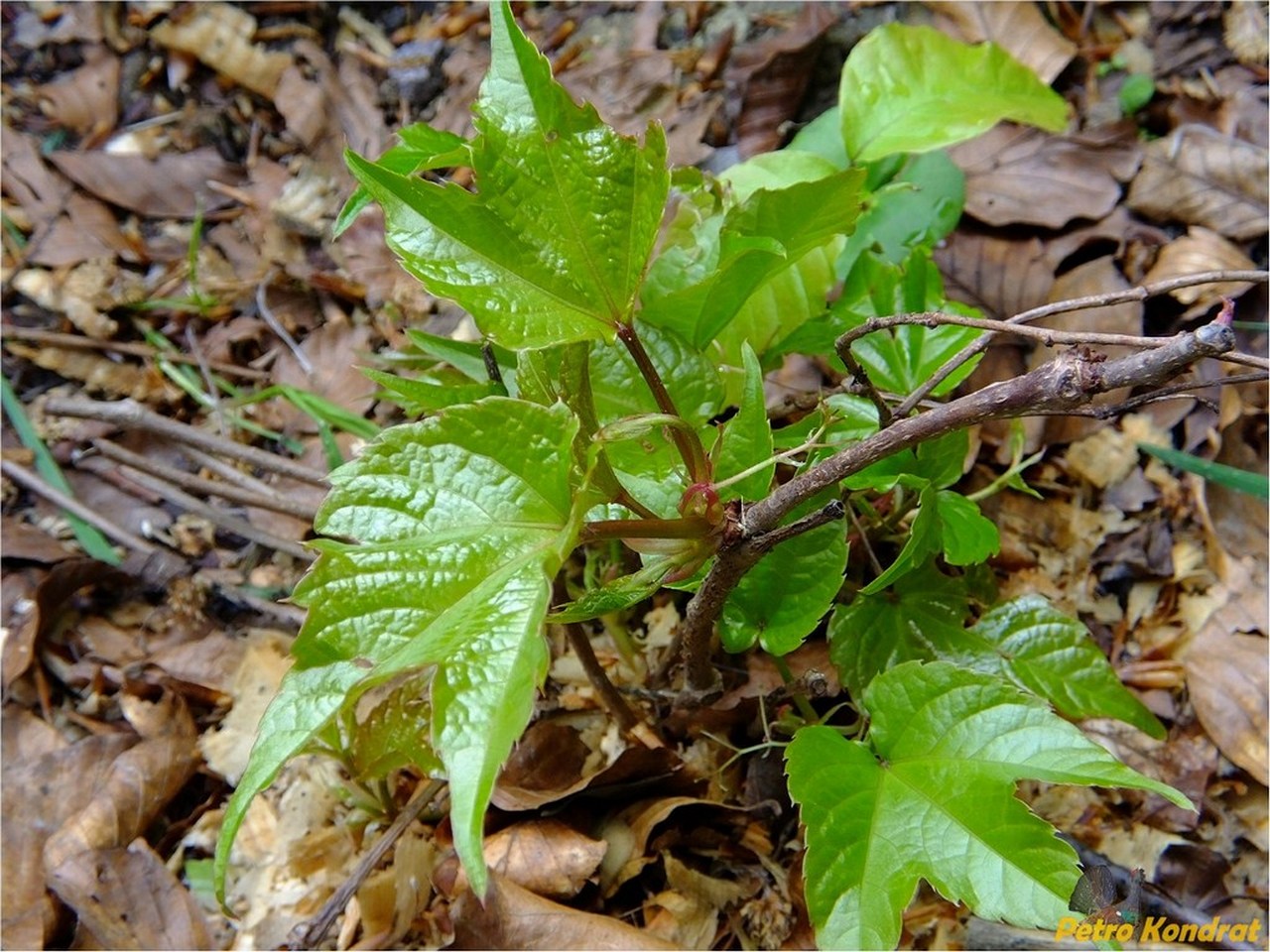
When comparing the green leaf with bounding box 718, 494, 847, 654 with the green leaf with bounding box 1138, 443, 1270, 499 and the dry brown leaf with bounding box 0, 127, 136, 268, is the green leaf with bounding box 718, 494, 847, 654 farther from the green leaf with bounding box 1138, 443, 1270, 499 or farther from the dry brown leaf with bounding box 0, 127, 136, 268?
the dry brown leaf with bounding box 0, 127, 136, 268

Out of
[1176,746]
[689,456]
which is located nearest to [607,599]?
[689,456]

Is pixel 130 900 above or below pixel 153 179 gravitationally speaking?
below

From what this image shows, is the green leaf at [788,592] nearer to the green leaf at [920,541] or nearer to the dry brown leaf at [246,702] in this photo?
the green leaf at [920,541]

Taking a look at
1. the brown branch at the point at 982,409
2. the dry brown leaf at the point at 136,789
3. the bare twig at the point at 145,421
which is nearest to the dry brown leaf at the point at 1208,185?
the brown branch at the point at 982,409

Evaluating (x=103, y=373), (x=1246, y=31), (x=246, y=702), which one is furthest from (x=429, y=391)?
(x=1246, y=31)

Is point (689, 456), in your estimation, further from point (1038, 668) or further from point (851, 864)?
point (1038, 668)

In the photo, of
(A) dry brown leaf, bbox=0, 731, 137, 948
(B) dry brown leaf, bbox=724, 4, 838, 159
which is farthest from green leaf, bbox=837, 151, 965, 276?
(A) dry brown leaf, bbox=0, 731, 137, 948

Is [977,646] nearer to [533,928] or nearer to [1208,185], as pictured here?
[533,928]
